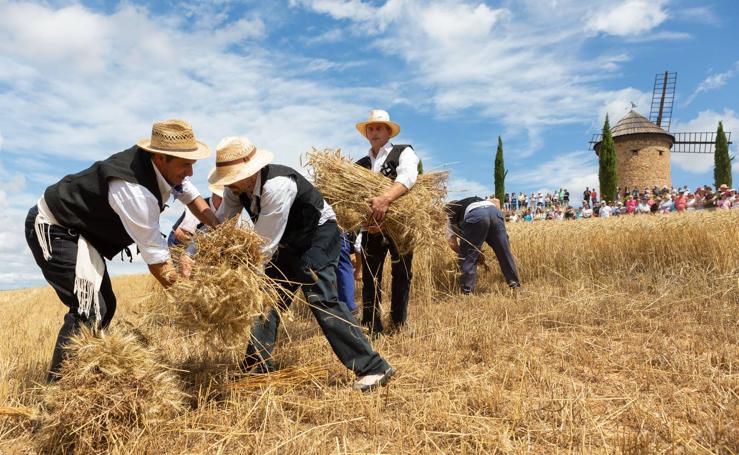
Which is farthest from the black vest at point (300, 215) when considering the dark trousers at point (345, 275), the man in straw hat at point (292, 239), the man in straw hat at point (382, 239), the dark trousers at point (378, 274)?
the dark trousers at point (345, 275)

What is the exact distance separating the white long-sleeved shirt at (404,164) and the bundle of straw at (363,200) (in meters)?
0.15

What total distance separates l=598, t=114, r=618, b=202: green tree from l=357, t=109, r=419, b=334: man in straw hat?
35253 millimetres

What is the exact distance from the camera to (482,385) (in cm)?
326

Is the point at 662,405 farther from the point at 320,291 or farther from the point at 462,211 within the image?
the point at 462,211

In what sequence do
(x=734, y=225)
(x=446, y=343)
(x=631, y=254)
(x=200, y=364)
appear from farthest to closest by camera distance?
(x=631, y=254)
(x=734, y=225)
(x=446, y=343)
(x=200, y=364)

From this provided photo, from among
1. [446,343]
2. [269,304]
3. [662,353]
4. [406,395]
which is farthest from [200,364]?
[662,353]

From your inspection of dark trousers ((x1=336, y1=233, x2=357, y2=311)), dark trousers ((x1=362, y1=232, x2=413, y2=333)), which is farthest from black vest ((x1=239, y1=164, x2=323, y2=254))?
dark trousers ((x1=336, y1=233, x2=357, y2=311))

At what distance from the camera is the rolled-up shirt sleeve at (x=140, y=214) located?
294 centimetres

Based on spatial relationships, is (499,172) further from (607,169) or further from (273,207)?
(273,207)

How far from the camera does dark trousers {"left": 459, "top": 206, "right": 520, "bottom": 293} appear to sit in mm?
6945

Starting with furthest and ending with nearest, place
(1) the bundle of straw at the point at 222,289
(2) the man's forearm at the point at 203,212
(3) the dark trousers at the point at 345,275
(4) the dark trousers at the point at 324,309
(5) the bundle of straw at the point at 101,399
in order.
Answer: (3) the dark trousers at the point at 345,275, (2) the man's forearm at the point at 203,212, (4) the dark trousers at the point at 324,309, (1) the bundle of straw at the point at 222,289, (5) the bundle of straw at the point at 101,399

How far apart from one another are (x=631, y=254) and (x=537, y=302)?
2.88m

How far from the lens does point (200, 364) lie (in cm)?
382

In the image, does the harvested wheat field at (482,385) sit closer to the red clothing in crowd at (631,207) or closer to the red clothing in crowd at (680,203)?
the red clothing in crowd at (680,203)
